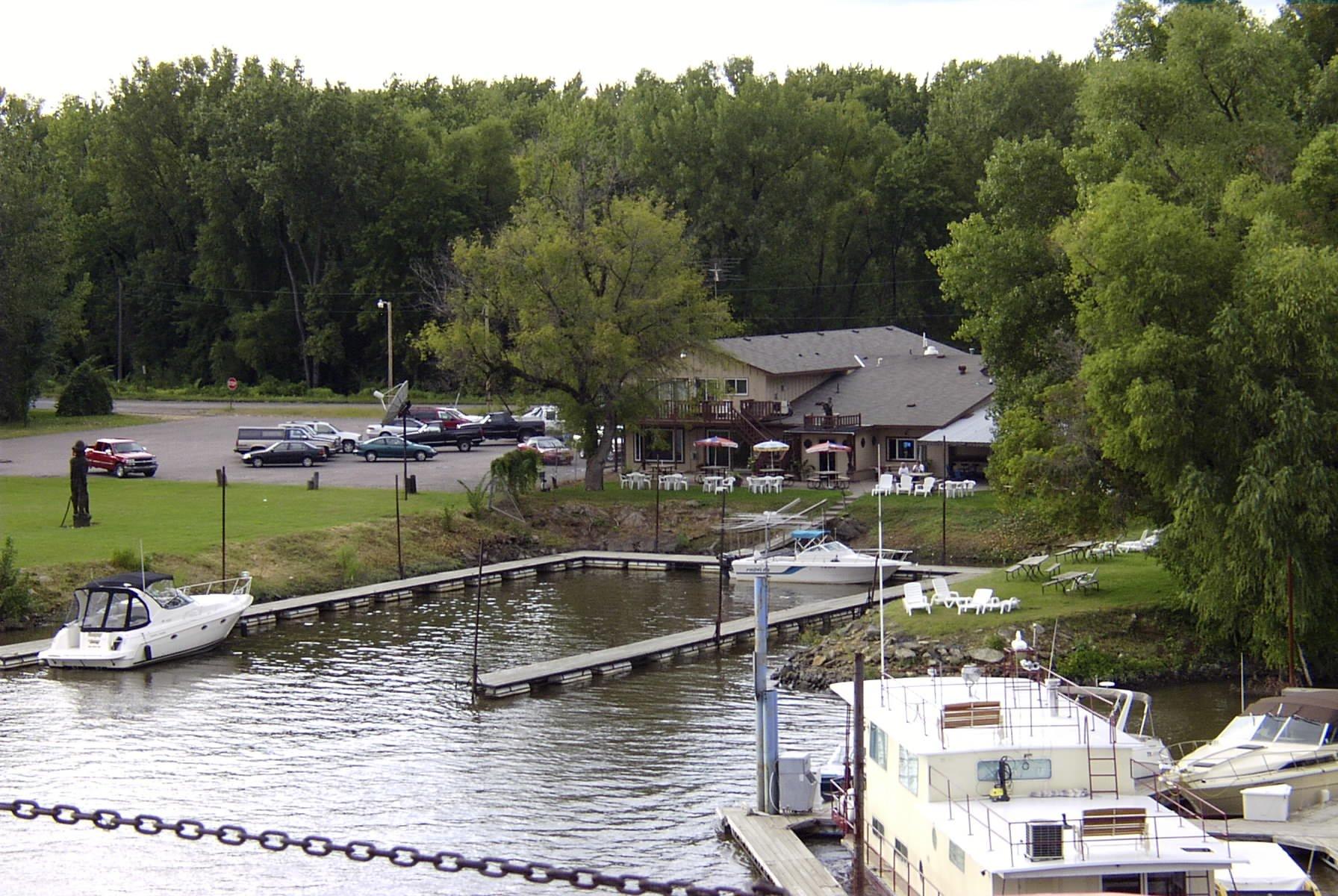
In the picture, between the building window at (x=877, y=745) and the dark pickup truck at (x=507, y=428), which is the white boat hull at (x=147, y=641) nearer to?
the building window at (x=877, y=745)

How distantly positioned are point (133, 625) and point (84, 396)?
50.3m

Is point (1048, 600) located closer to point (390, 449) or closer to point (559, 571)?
point (559, 571)

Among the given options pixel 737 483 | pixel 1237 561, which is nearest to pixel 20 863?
pixel 1237 561

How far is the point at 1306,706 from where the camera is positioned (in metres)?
26.1

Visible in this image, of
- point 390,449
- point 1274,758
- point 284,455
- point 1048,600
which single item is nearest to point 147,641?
point 1048,600

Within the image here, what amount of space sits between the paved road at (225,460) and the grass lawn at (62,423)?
1094mm

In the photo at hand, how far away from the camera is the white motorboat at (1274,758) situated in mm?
24453

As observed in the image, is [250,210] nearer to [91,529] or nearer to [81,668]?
[91,529]

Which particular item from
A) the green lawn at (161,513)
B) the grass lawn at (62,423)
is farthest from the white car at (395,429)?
the grass lawn at (62,423)

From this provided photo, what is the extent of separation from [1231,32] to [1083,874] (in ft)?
90.1

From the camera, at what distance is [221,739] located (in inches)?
1233

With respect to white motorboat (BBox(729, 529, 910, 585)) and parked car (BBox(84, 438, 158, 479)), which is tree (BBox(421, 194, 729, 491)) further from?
parked car (BBox(84, 438, 158, 479))

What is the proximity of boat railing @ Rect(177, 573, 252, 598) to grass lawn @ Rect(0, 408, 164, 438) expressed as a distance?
1421 inches

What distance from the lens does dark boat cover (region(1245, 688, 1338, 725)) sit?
25750 mm
